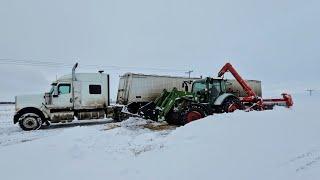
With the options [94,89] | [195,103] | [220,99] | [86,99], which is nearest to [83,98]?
[86,99]

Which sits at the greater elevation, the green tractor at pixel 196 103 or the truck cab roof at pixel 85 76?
the truck cab roof at pixel 85 76

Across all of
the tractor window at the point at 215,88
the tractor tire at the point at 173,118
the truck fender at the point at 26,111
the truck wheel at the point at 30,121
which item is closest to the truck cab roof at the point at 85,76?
the truck fender at the point at 26,111

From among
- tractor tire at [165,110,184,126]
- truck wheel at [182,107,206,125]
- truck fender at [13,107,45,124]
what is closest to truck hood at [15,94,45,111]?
truck fender at [13,107,45,124]

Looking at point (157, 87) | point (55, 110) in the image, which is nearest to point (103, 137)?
point (55, 110)

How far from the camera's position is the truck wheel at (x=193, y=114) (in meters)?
16.1

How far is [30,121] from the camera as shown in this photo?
17.4 metres

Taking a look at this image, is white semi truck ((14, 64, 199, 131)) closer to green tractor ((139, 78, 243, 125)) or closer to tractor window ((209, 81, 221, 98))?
green tractor ((139, 78, 243, 125))

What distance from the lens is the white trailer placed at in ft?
65.6

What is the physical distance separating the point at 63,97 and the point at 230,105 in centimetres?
936

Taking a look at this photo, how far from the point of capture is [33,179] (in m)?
5.99

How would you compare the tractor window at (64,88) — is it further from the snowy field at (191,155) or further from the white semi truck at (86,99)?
the snowy field at (191,155)

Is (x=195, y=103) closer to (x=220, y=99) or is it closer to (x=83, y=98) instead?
(x=220, y=99)

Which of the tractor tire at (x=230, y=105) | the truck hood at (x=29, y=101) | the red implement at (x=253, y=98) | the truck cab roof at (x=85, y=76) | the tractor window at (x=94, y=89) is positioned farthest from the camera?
the red implement at (x=253, y=98)

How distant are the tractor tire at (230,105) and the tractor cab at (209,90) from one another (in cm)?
64
